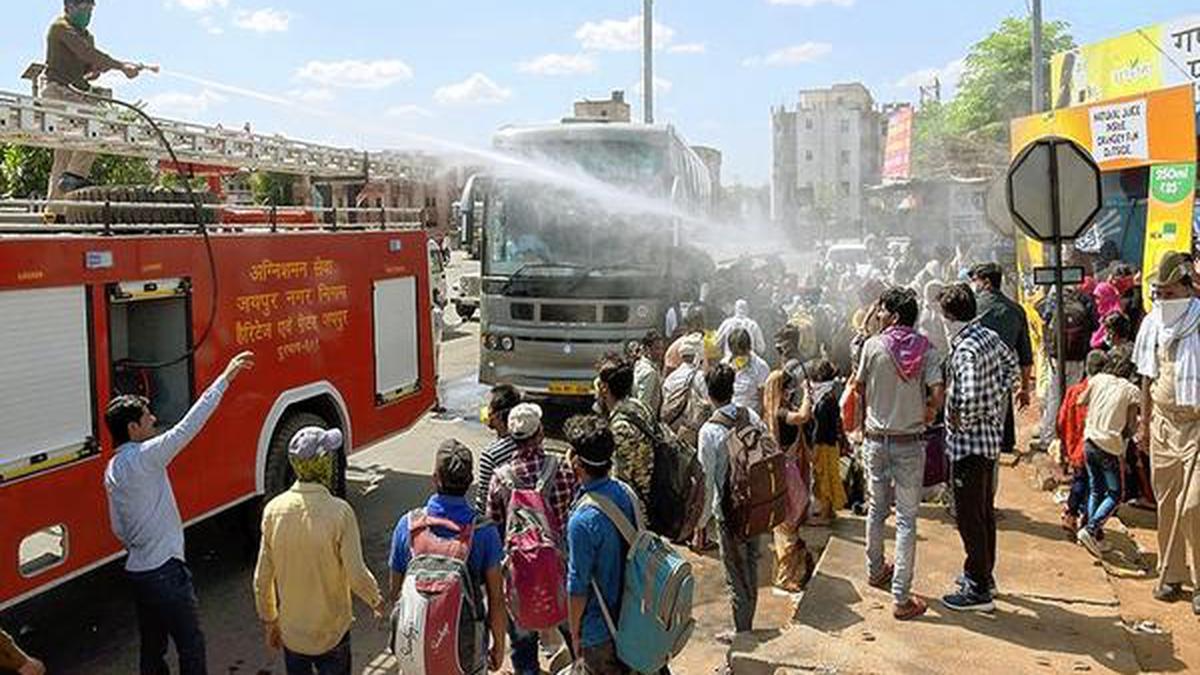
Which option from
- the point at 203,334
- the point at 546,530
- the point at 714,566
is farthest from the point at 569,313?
the point at 546,530

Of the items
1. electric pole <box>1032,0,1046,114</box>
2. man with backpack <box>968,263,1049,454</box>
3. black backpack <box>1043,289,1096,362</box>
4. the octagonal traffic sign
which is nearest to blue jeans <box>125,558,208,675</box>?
man with backpack <box>968,263,1049,454</box>

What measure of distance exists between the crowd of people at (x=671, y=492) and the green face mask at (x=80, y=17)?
292cm

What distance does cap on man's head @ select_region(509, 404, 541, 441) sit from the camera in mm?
4660

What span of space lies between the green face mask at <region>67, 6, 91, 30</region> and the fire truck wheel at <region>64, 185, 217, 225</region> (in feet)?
4.05

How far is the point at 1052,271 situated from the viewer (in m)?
7.17

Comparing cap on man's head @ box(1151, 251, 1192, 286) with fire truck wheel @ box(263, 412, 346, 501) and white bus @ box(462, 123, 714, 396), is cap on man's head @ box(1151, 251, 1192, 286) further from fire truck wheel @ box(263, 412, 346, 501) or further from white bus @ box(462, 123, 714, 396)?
white bus @ box(462, 123, 714, 396)

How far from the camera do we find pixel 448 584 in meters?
3.79

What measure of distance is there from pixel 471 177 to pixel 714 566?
616 cm

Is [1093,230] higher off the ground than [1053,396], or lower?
higher

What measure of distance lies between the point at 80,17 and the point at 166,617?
4.41 metres

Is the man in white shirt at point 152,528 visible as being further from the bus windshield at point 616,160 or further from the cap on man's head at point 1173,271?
the bus windshield at point 616,160

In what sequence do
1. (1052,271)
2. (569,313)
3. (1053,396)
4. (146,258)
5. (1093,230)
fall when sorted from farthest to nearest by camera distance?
(1093,230)
(569,313)
(1053,396)
(1052,271)
(146,258)

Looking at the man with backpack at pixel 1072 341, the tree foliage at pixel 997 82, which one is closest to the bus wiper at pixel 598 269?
the man with backpack at pixel 1072 341

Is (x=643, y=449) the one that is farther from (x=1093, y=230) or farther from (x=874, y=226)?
(x=874, y=226)
